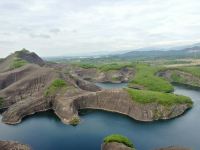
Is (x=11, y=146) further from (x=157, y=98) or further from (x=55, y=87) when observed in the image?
(x=55, y=87)

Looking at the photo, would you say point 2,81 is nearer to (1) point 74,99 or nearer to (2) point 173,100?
(1) point 74,99

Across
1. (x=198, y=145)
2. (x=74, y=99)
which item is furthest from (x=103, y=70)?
(x=198, y=145)

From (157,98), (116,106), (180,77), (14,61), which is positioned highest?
(14,61)

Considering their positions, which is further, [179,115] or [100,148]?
[179,115]

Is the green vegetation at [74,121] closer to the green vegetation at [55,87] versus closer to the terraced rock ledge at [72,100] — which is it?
the terraced rock ledge at [72,100]

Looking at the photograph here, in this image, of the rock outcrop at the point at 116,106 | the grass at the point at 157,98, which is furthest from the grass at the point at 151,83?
the rock outcrop at the point at 116,106

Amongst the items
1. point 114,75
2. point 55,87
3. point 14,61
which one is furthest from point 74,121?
point 114,75
